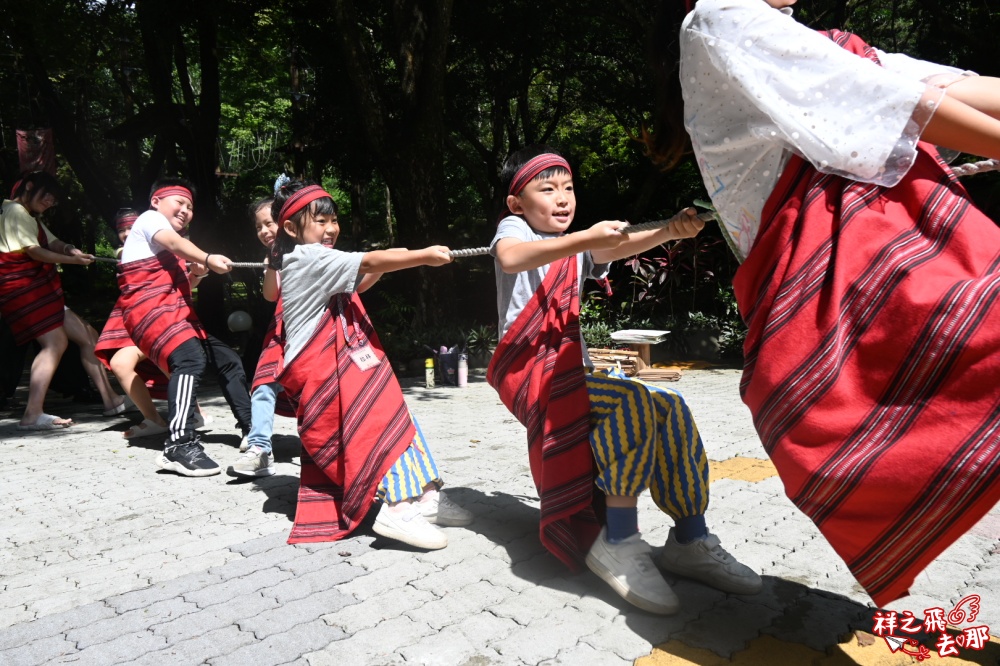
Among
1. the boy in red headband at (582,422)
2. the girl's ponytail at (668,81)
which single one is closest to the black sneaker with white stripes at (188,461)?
the boy in red headband at (582,422)

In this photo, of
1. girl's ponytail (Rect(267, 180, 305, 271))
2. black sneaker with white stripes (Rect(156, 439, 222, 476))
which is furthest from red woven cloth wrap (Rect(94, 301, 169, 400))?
girl's ponytail (Rect(267, 180, 305, 271))

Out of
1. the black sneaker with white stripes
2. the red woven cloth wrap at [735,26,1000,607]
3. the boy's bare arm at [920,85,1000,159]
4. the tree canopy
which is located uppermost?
the tree canopy

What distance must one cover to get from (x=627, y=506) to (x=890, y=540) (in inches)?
44.3

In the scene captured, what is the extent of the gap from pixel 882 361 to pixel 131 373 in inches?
200

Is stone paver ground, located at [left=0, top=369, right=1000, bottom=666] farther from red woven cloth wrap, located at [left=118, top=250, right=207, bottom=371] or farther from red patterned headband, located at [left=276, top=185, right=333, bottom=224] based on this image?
red patterned headband, located at [left=276, top=185, right=333, bottom=224]

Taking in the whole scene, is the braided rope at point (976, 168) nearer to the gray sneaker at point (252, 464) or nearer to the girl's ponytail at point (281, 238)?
the girl's ponytail at point (281, 238)

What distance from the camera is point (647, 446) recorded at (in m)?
2.73

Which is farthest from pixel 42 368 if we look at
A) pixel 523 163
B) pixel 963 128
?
pixel 963 128

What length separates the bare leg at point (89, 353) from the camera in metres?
7.14

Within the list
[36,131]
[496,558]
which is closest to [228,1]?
[36,131]

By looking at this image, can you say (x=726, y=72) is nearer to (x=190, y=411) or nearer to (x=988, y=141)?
(x=988, y=141)

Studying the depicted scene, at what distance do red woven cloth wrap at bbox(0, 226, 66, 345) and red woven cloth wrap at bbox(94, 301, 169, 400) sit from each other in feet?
4.24

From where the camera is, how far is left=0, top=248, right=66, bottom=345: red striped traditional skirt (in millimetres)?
6441

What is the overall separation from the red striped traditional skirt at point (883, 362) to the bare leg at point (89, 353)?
21.9 ft
